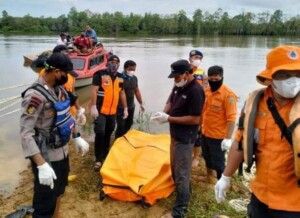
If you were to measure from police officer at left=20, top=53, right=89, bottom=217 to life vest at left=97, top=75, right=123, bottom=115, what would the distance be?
6.36ft

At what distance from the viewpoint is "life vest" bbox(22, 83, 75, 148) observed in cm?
289

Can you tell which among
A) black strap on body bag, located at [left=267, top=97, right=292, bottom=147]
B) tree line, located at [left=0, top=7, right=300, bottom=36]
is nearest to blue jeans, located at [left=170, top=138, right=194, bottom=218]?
black strap on body bag, located at [left=267, top=97, right=292, bottom=147]

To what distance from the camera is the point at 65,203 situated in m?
4.21

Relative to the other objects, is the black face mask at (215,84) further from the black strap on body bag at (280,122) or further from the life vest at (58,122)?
the black strap on body bag at (280,122)

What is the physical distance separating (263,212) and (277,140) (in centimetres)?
56

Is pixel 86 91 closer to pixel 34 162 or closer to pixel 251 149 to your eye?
pixel 34 162

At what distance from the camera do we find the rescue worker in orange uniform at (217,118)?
4.30 metres

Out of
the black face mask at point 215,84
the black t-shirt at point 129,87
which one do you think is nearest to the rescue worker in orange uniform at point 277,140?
the black face mask at point 215,84

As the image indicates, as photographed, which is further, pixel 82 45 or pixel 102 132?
pixel 82 45

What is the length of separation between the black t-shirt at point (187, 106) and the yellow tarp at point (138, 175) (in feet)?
2.24

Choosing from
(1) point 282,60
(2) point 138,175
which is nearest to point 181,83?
(2) point 138,175

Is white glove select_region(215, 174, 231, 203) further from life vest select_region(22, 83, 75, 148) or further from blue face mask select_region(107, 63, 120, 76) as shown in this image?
blue face mask select_region(107, 63, 120, 76)

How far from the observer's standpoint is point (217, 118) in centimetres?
444

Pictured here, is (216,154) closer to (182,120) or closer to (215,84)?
(215,84)
